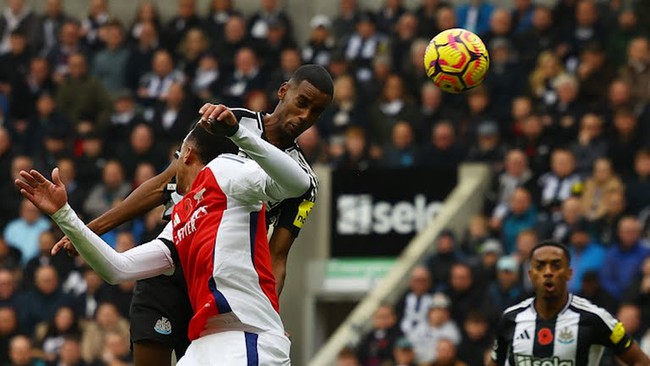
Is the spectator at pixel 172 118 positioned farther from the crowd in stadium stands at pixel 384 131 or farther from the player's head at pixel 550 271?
the player's head at pixel 550 271

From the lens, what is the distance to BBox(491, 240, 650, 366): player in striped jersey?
32.7 ft

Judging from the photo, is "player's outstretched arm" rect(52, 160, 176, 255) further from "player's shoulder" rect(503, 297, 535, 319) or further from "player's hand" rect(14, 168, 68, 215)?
"player's shoulder" rect(503, 297, 535, 319)

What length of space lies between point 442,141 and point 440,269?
1.98 m

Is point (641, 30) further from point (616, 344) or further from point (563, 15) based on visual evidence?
point (616, 344)

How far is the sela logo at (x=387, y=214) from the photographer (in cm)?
1720

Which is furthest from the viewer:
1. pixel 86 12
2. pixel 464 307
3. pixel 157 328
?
pixel 86 12

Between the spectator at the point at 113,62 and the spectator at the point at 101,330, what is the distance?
4731 mm

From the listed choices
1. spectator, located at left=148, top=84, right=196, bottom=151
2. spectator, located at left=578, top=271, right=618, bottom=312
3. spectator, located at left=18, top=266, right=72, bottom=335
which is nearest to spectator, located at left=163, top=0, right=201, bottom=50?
spectator, located at left=148, top=84, right=196, bottom=151

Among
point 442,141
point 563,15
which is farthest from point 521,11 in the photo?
point 442,141

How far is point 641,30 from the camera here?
1741 centimetres

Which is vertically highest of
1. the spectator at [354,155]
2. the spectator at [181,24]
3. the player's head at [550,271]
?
the spectator at [181,24]

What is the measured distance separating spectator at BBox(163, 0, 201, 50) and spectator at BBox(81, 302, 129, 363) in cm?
512

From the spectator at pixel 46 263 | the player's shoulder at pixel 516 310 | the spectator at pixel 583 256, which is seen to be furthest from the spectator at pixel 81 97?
the player's shoulder at pixel 516 310

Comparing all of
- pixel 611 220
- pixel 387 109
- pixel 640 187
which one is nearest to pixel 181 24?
pixel 387 109
